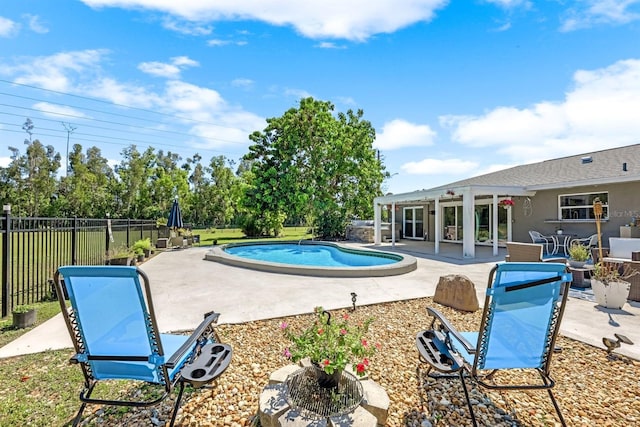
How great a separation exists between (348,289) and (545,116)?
13.8 meters

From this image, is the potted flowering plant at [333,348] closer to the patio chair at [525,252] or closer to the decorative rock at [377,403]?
the decorative rock at [377,403]

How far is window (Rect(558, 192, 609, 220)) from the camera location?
462 inches

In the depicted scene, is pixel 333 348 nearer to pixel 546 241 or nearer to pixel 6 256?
pixel 6 256

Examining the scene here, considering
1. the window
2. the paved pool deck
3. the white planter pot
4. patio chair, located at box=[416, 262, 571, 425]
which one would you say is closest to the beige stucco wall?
the window

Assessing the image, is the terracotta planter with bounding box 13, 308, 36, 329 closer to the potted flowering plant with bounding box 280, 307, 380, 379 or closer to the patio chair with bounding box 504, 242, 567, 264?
the potted flowering plant with bounding box 280, 307, 380, 379

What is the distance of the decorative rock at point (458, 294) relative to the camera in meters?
5.52

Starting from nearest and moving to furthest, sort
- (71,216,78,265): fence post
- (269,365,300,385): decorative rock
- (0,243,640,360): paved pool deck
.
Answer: (269,365,300,385): decorative rock → (0,243,640,360): paved pool deck → (71,216,78,265): fence post

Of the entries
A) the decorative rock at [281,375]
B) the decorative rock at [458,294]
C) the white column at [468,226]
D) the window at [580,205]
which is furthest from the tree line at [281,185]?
the decorative rock at [281,375]

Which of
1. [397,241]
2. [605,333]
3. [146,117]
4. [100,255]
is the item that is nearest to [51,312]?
[100,255]

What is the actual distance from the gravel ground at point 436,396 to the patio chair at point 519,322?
419 millimetres

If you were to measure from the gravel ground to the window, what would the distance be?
10.7 m

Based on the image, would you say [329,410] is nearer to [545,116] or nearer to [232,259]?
[232,259]

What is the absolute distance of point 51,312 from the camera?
18.2 feet

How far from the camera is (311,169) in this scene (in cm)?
2183
